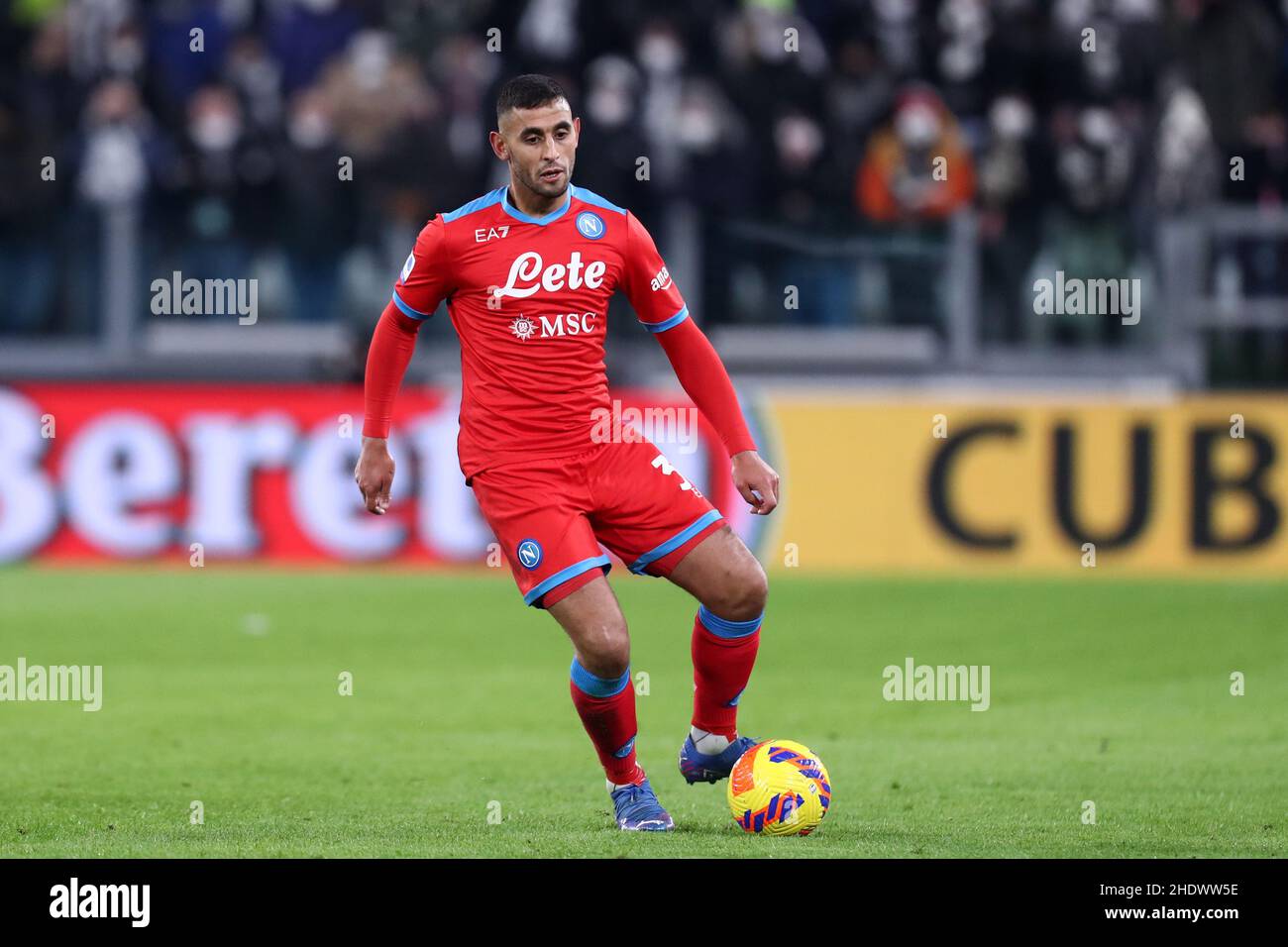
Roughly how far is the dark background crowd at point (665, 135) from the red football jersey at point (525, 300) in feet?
30.3

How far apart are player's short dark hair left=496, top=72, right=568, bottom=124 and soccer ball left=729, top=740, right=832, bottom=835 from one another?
2.34 metres

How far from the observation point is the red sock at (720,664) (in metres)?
7.70

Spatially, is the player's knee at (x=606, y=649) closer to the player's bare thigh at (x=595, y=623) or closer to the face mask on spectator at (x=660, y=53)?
the player's bare thigh at (x=595, y=623)

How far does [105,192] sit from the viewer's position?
17203 millimetres

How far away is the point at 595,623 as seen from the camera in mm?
7375

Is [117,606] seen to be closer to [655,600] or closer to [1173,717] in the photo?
[655,600]

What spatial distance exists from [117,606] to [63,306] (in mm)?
3595

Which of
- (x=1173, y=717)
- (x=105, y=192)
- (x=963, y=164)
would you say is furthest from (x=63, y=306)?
(x=1173, y=717)

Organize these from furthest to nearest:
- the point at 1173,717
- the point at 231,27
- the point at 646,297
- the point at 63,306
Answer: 1. the point at 231,27
2. the point at 63,306
3. the point at 1173,717
4. the point at 646,297

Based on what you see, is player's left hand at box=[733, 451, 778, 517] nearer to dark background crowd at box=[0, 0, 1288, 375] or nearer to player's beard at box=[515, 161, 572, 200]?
player's beard at box=[515, 161, 572, 200]

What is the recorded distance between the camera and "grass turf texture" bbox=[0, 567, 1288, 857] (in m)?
7.54

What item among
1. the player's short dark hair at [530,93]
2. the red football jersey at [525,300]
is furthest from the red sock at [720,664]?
the player's short dark hair at [530,93]

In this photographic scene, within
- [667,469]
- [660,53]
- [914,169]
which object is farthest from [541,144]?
[660,53]

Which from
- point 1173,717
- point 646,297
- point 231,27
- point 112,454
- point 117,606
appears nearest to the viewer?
→ point 646,297
